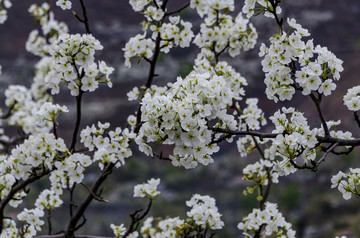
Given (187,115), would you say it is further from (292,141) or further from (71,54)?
(71,54)

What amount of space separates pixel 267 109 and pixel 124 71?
9229 mm

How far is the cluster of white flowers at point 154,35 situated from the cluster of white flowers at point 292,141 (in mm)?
1367

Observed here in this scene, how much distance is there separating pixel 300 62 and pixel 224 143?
1742 centimetres

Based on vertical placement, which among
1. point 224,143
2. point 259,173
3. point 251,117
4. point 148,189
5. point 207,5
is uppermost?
point 224,143

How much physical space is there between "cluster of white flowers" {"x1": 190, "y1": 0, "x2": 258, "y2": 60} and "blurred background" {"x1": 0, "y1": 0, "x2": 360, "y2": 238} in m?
5.45

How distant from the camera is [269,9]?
2338 millimetres

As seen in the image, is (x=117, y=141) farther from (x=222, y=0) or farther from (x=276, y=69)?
(x=222, y=0)

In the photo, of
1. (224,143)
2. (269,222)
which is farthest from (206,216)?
(224,143)

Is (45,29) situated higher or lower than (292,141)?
higher

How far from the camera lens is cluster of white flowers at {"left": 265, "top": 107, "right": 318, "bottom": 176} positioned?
2186 mm

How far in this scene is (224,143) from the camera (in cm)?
1958

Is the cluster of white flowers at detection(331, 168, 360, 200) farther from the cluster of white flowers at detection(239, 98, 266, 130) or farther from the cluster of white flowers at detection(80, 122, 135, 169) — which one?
the cluster of white flowers at detection(80, 122, 135, 169)

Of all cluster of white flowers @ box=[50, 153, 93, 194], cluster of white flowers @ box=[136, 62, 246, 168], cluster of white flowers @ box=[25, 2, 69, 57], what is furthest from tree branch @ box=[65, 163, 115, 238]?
cluster of white flowers @ box=[25, 2, 69, 57]

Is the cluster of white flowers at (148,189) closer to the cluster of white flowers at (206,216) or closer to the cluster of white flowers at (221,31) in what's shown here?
the cluster of white flowers at (206,216)
